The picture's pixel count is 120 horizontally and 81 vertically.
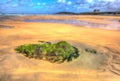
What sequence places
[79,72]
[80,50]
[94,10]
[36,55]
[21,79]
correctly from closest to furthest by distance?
[21,79]
[79,72]
[36,55]
[80,50]
[94,10]

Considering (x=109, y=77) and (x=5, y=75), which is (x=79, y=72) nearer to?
(x=109, y=77)

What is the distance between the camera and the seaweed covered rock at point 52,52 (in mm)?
5273

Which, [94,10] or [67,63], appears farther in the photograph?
[94,10]

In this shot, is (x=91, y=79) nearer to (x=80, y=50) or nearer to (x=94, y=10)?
(x=80, y=50)

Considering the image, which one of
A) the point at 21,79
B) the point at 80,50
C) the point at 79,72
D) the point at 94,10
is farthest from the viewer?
the point at 94,10

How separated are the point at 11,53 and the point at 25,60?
A: 1.52 feet

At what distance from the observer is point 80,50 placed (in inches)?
227

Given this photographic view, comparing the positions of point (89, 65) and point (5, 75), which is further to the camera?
point (89, 65)

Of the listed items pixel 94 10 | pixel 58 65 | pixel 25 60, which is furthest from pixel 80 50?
pixel 94 10

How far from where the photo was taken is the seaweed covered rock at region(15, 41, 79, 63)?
527 cm

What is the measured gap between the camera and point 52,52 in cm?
533

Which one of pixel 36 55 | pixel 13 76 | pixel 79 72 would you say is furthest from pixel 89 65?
pixel 13 76

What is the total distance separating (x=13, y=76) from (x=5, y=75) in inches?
5.0

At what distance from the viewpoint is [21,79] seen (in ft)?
15.0
